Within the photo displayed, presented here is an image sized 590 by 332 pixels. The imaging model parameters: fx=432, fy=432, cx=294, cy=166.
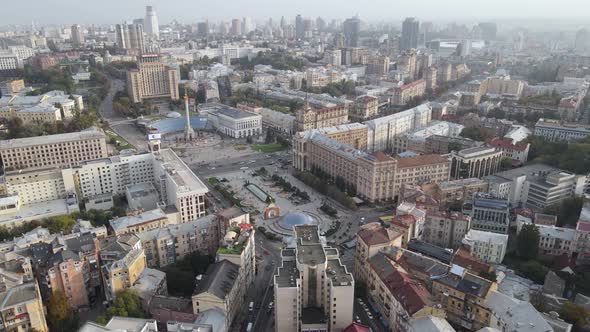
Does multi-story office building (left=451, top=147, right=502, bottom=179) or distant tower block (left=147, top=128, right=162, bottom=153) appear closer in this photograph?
distant tower block (left=147, top=128, right=162, bottom=153)

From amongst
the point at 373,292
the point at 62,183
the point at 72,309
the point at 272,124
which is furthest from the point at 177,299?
the point at 272,124

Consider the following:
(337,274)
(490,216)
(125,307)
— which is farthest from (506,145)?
(125,307)

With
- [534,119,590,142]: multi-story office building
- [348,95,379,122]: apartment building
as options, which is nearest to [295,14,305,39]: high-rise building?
[348,95,379,122]: apartment building

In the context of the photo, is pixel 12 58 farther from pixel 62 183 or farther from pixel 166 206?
pixel 166 206

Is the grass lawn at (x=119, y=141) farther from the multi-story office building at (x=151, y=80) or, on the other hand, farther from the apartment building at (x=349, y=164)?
the apartment building at (x=349, y=164)

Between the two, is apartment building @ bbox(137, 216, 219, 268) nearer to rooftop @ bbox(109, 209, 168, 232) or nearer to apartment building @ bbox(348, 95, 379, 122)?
rooftop @ bbox(109, 209, 168, 232)

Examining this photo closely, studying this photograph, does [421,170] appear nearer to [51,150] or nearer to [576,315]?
[576,315]

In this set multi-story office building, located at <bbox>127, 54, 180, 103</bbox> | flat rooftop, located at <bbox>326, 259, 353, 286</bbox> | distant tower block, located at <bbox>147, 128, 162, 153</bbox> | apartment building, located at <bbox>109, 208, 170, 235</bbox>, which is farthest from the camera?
multi-story office building, located at <bbox>127, 54, 180, 103</bbox>
